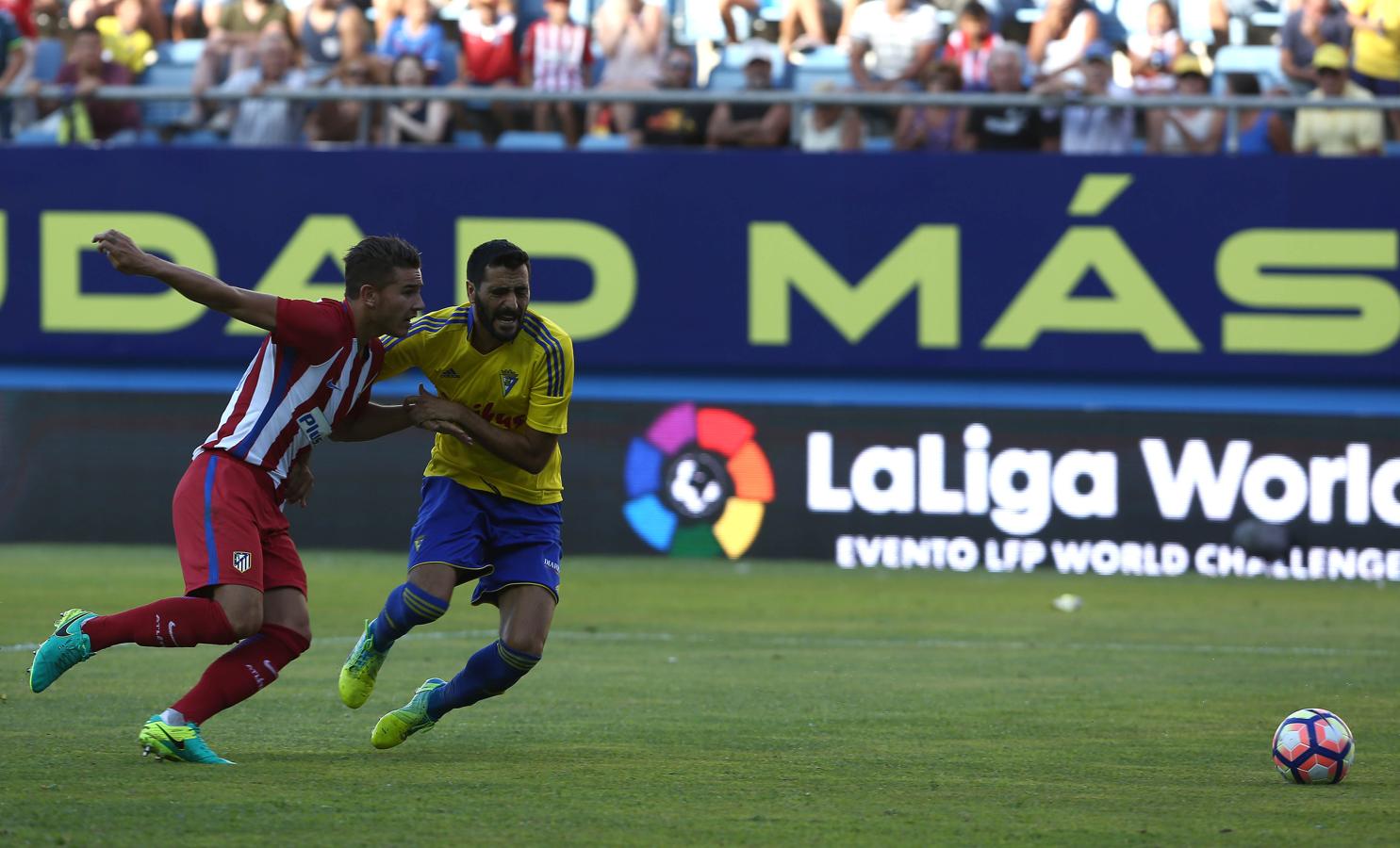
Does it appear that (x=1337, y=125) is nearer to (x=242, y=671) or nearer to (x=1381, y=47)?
(x=1381, y=47)

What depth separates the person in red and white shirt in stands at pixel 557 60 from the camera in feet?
60.4

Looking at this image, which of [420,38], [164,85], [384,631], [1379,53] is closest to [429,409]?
[384,631]

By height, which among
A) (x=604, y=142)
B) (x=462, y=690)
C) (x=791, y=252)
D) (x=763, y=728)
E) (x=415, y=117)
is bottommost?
(x=763, y=728)

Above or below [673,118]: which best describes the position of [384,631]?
below

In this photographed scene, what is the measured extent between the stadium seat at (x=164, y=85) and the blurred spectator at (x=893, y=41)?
613 cm

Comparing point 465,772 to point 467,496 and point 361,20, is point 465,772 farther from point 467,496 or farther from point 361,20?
point 361,20

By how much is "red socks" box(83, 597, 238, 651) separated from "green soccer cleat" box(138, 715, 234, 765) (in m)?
0.29

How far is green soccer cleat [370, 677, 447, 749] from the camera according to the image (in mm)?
7422

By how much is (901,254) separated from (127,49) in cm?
748

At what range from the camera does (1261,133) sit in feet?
57.9

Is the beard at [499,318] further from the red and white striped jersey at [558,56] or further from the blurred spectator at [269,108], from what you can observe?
the blurred spectator at [269,108]

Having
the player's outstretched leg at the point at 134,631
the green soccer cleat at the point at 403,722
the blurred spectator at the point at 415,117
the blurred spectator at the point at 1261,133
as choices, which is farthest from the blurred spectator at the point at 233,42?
the player's outstretched leg at the point at 134,631

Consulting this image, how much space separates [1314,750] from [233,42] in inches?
570

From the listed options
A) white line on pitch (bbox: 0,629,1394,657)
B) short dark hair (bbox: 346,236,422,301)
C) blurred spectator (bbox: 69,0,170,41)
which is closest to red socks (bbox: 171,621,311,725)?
short dark hair (bbox: 346,236,422,301)
